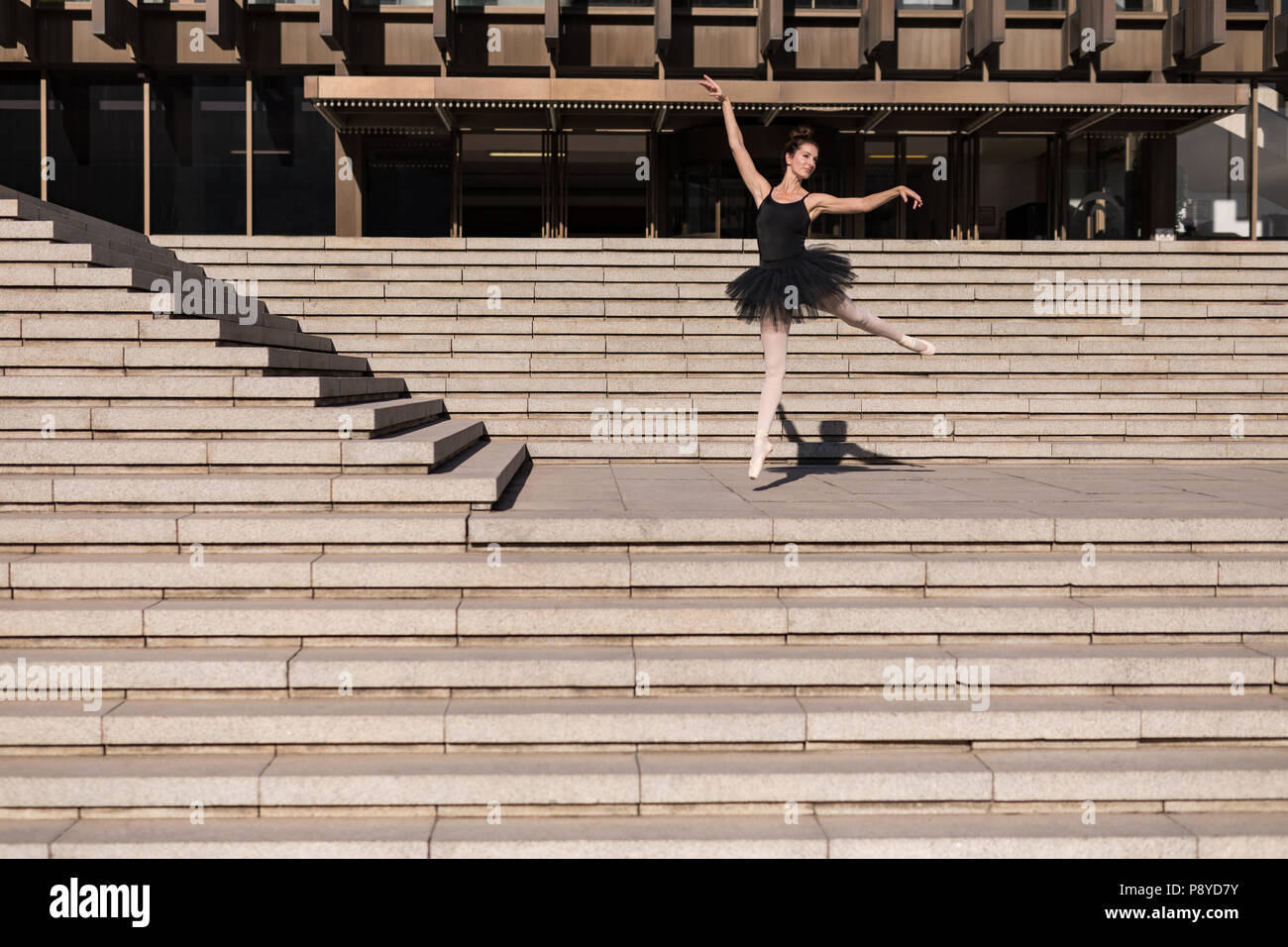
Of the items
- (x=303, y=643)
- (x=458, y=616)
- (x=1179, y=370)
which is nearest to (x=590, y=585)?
(x=458, y=616)

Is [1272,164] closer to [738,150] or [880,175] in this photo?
[880,175]

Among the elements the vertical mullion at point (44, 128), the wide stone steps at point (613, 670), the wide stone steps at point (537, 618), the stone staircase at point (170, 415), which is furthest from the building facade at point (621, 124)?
the wide stone steps at point (613, 670)

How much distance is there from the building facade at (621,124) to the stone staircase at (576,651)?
530 inches

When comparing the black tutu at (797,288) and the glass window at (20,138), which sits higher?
the glass window at (20,138)

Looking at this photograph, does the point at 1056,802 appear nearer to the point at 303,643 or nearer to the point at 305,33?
the point at 303,643

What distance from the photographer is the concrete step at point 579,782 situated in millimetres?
3729

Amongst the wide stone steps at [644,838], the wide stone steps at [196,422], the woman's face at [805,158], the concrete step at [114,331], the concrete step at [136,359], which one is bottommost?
the wide stone steps at [644,838]

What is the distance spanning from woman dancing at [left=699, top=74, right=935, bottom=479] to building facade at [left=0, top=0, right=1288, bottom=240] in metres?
12.1

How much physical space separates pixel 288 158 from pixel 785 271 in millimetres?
15392

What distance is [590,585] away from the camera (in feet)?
15.8

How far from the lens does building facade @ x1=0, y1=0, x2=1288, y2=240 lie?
18.5m

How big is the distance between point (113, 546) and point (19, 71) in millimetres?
18370

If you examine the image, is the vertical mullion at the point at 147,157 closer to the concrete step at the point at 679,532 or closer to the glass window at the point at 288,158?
the glass window at the point at 288,158

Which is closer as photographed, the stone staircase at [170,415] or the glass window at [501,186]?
the stone staircase at [170,415]
